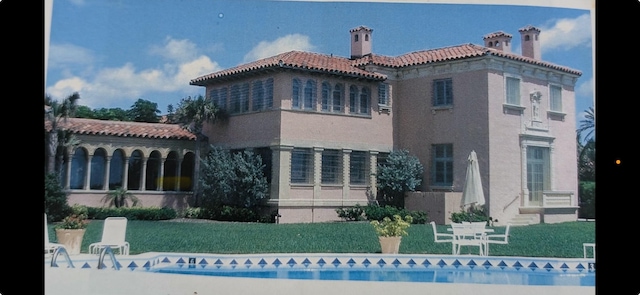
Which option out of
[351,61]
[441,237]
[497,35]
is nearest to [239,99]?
[351,61]

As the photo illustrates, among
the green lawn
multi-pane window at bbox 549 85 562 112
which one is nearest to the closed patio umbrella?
the green lawn

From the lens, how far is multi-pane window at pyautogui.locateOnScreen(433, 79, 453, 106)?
12594 millimetres

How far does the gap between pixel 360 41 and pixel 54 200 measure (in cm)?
626

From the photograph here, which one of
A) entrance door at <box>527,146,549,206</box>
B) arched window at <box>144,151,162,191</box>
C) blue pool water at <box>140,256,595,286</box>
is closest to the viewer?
blue pool water at <box>140,256,595,286</box>

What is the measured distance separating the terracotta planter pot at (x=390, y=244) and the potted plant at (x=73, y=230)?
17.5ft

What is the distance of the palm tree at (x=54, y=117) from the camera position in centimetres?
1063

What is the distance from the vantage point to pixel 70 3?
10805 mm

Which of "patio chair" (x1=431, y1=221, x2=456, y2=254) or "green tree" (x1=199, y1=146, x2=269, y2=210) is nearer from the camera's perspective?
"patio chair" (x1=431, y1=221, x2=456, y2=254)

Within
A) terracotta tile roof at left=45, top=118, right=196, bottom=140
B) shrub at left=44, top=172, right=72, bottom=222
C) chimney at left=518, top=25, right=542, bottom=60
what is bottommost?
shrub at left=44, top=172, right=72, bottom=222

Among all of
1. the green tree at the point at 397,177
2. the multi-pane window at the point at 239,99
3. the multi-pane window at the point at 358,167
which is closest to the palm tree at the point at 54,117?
the multi-pane window at the point at 239,99

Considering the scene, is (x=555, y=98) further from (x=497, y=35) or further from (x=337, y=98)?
(x=337, y=98)

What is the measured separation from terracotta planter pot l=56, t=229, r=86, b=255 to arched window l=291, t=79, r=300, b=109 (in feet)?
15.4

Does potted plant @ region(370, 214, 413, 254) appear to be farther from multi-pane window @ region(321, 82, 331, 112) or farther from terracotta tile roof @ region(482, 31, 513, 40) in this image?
terracotta tile roof @ region(482, 31, 513, 40)
